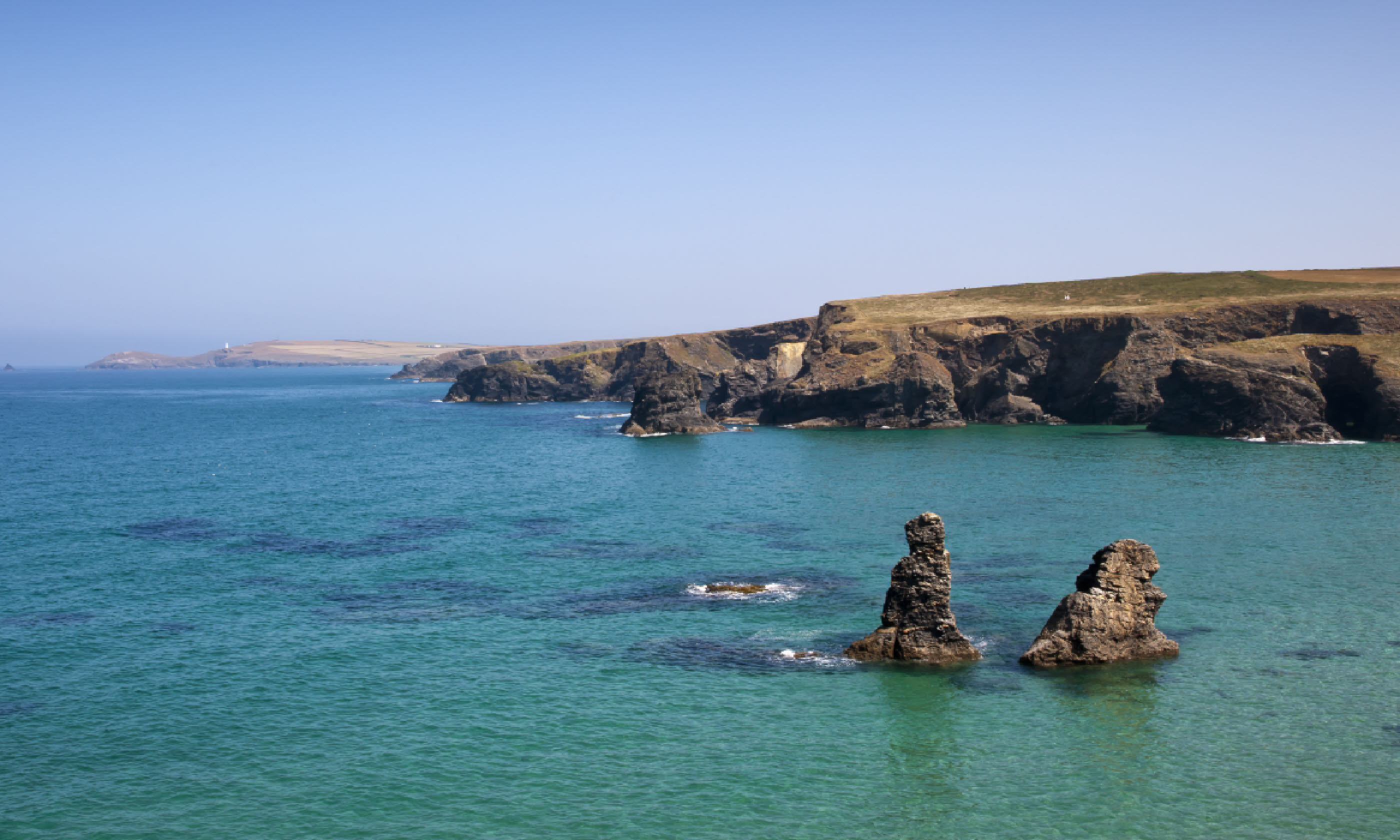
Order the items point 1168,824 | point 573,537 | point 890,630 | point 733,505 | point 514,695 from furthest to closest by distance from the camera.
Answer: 1. point 733,505
2. point 573,537
3. point 890,630
4. point 514,695
5. point 1168,824

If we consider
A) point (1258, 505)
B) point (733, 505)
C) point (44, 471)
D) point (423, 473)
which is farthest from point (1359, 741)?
point (44, 471)

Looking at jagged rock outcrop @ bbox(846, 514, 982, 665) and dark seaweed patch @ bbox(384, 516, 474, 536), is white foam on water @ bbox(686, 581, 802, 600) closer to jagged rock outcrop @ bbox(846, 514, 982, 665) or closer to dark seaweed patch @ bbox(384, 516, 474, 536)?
jagged rock outcrop @ bbox(846, 514, 982, 665)

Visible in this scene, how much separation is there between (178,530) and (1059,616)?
65.6 meters

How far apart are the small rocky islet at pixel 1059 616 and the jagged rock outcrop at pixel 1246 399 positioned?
301ft

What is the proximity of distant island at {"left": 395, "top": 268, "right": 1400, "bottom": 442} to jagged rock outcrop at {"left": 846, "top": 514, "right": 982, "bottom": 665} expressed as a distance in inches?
3836

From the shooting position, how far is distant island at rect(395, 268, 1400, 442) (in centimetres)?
12306

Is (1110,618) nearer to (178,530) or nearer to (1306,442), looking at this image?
(178,530)

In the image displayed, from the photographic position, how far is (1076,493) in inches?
3398

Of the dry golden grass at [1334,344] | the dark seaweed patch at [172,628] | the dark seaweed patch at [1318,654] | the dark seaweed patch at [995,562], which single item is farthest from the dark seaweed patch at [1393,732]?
the dry golden grass at [1334,344]

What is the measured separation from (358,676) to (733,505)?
154 ft

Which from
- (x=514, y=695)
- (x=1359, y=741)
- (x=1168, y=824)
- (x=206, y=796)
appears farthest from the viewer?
(x=514, y=695)

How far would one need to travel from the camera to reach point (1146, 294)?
177125mm

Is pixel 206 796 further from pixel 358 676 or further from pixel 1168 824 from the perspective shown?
pixel 1168 824

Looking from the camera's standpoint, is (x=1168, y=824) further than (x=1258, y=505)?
No
